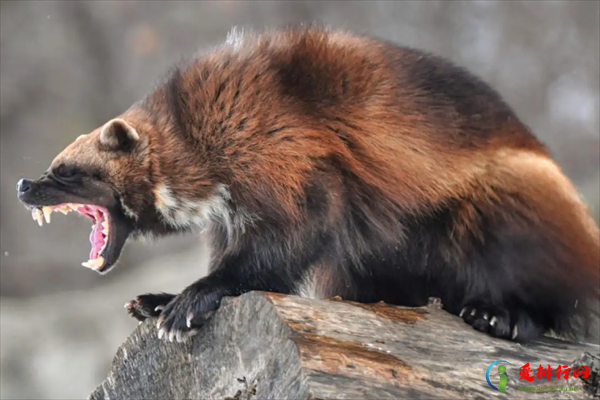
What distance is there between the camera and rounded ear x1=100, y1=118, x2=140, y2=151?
238 cm

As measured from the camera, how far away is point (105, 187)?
2.37 metres

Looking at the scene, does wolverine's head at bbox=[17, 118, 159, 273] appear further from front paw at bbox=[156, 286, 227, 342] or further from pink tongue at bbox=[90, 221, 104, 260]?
front paw at bbox=[156, 286, 227, 342]

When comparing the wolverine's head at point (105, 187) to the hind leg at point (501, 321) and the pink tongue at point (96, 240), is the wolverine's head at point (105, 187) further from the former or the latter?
the hind leg at point (501, 321)

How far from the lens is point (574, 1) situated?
585 centimetres

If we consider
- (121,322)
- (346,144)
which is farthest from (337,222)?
(121,322)

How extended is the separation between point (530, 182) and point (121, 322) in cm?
412

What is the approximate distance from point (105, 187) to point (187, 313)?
730mm

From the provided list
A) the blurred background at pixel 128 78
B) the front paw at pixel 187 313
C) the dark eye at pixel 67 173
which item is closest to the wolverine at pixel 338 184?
the dark eye at pixel 67 173

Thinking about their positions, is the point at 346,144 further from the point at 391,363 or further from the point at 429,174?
the point at 391,363

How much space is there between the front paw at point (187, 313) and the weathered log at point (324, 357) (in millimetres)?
30

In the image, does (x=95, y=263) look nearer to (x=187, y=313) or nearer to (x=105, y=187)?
(x=105, y=187)

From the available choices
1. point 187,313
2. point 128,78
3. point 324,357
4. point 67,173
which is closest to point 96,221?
point 67,173

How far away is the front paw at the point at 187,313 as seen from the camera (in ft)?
5.96

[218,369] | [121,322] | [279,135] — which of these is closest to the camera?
[218,369]
